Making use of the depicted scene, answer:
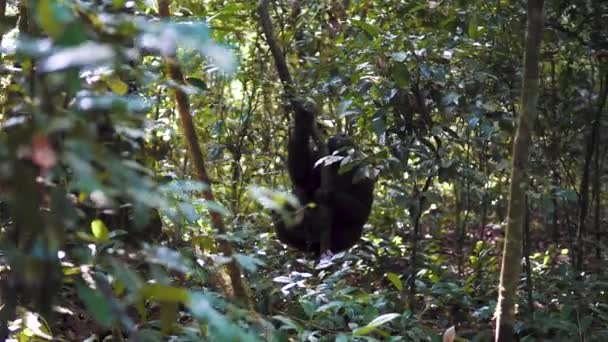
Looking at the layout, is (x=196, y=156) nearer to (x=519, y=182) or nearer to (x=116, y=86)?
(x=519, y=182)

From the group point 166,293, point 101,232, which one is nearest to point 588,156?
point 101,232

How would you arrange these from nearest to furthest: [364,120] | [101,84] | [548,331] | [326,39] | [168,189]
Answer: [101,84], [168,189], [548,331], [364,120], [326,39]

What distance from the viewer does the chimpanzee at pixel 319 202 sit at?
5.30 meters

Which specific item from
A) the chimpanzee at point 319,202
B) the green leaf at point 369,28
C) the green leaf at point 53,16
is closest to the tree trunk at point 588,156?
the chimpanzee at point 319,202

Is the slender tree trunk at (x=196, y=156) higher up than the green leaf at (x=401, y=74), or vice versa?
the green leaf at (x=401, y=74)

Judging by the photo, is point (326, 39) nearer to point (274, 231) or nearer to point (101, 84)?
point (274, 231)

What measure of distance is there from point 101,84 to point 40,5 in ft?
1.45

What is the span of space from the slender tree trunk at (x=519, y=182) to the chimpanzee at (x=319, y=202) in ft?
8.67

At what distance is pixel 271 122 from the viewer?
208 inches

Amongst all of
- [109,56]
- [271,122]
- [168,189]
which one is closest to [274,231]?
[271,122]

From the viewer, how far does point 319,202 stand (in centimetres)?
543

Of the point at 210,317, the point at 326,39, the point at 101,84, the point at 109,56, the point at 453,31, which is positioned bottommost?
the point at 210,317

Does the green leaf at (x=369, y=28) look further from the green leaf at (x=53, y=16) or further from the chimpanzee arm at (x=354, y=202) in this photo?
the green leaf at (x=53, y=16)

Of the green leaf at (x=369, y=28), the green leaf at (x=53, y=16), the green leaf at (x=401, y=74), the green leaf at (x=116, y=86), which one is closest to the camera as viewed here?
the green leaf at (x=53, y=16)
